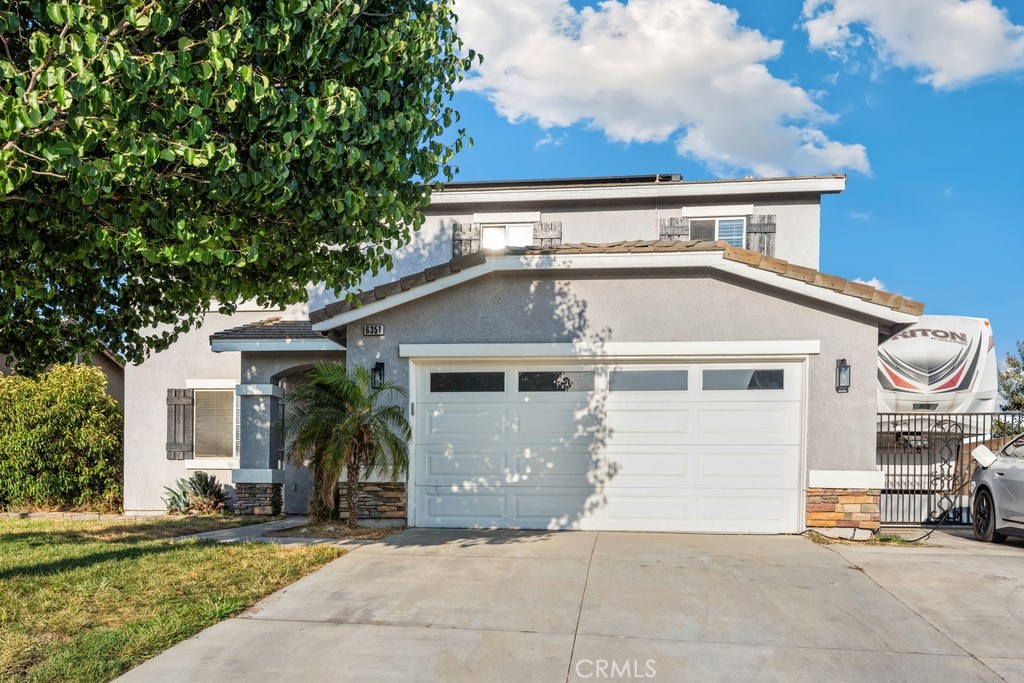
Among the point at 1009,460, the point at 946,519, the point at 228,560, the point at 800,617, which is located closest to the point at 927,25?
the point at 1009,460

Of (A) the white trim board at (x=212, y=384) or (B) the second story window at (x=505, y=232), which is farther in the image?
(B) the second story window at (x=505, y=232)

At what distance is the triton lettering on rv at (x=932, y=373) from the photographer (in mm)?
14281

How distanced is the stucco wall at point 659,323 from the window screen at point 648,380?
46cm

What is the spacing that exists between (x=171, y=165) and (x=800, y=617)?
5.95 metres

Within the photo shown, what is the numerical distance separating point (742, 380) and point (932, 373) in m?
7.03

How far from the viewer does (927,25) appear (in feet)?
37.8

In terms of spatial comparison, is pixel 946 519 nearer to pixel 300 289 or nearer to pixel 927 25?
pixel 927 25

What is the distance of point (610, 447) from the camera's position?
9.66m

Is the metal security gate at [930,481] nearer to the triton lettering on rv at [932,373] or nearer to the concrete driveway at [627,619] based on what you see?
the triton lettering on rv at [932,373]

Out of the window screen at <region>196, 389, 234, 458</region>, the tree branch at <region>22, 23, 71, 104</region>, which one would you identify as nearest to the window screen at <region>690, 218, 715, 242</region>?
the window screen at <region>196, 389, 234, 458</region>

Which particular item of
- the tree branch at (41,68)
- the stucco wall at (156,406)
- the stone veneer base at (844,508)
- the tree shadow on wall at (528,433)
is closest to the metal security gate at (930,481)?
the stone veneer base at (844,508)

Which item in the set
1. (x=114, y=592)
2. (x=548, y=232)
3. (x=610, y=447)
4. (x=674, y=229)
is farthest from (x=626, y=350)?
(x=114, y=592)

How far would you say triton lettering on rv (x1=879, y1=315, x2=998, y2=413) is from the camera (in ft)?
46.9

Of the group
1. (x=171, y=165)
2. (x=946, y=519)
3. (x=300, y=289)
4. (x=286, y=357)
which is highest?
(x=171, y=165)
